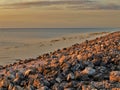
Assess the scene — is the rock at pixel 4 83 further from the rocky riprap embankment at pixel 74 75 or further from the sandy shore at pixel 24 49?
the sandy shore at pixel 24 49

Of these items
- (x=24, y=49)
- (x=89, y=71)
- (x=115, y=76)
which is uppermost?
(x=24, y=49)

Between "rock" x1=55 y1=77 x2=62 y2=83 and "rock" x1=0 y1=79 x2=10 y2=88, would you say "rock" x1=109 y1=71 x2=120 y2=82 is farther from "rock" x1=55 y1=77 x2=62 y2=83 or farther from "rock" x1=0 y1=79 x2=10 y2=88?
"rock" x1=0 y1=79 x2=10 y2=88

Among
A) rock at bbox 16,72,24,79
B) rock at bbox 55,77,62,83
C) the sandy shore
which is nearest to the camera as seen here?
rock at bbox 55,77,62,83

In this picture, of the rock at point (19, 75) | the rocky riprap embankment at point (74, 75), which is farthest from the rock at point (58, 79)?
the rock at point (19, 75)

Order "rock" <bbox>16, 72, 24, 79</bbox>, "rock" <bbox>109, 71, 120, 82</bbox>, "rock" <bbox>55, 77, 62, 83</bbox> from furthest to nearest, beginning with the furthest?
1. "rock" <bbox>16, 72, 24, 79</bbox>
2. "rock" <bbox>55, 77, 62, 83</bbox>
3. "rock" <bbox>109, 71, 120, 82</bbox>

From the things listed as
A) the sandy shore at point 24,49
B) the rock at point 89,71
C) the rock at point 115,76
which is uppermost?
the sandy shore at point 24,49

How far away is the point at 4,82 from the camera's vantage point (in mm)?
9586

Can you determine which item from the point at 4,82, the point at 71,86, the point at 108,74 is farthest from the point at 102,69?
the point at 4,82

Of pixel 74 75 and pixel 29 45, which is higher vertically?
pixel 29 45

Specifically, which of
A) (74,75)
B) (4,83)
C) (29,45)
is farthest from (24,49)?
(74,75)

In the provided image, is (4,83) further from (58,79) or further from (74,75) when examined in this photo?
(74,75)

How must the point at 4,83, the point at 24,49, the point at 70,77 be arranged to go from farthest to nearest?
the point at 24,49 < the point at 4,83 < the point at 70,77

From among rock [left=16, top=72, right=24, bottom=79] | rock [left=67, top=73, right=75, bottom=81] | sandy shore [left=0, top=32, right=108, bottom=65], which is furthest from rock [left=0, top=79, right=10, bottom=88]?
sandy shore [left=0, top=32, right=108, bottom=65]

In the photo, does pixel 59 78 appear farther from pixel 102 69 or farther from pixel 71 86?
pixel 102 69
